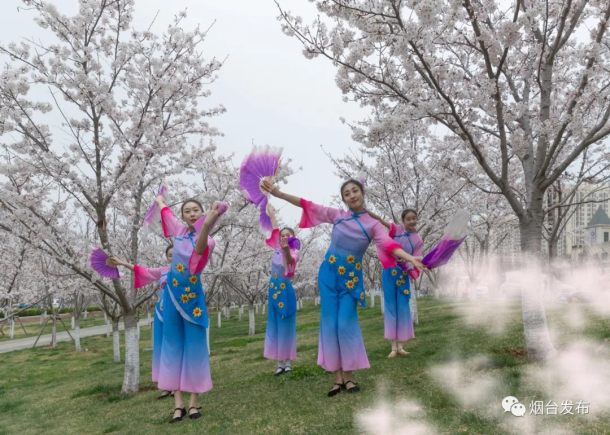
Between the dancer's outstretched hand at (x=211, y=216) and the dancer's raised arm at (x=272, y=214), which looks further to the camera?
the dancer's raised arm at (x=272, y=214)

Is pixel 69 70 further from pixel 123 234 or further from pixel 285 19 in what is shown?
pixel 123 234

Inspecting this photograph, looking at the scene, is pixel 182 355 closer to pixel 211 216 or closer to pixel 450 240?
pixel 211 216

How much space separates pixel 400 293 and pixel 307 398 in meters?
2.94

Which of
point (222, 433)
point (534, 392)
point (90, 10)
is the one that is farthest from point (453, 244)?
point (90, 10)

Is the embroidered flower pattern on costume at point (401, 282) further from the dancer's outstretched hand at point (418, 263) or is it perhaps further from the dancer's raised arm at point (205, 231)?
the dancer's raised arm at point (205, 231)

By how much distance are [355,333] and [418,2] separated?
3.56 meters

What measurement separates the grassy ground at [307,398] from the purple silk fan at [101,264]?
2007mm

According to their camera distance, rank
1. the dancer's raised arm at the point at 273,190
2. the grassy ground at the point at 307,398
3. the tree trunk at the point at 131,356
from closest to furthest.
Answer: the grassy ground at the point at 307,398 → the dancer's raised arm at the point at 273,190 → the tree trunk at the point at 131,356

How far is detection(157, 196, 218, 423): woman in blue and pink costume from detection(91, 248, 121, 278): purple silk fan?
1701 millimetres

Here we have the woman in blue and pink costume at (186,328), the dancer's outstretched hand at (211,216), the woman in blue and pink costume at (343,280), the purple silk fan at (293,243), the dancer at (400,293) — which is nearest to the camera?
the dancer's outstretched hand at (211,216)

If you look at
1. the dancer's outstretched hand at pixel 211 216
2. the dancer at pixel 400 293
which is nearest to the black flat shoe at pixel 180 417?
the dancer's outstretched hand at pixel 211 216

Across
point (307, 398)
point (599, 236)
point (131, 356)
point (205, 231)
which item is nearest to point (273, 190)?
point (205, 231)

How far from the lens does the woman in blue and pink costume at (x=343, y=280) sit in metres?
5.01

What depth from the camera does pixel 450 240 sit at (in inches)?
159
